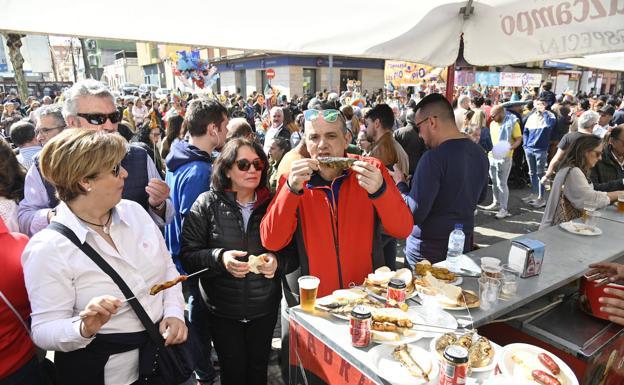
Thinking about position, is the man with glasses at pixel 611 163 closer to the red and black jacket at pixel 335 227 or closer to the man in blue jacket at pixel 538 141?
the man in blue jacket at pixel 538 141

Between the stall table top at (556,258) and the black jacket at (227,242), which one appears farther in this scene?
the black jacket at (227,242)

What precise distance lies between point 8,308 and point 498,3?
11.8ft

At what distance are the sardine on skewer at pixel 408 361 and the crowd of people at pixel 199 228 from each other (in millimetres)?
766

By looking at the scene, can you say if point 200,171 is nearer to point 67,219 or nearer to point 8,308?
point 67,219

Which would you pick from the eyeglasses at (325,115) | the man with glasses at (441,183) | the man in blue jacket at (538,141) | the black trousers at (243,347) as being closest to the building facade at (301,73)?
the man in blue jacket at (538,141)

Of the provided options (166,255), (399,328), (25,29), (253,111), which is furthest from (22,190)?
(253,111)

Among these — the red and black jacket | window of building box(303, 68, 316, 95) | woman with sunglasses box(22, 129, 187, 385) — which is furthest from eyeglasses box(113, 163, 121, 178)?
window of building box(303, 68, 316, 95)

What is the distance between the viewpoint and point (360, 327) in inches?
65.5

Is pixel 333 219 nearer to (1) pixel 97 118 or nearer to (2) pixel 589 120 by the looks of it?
(1) pixel 97 118

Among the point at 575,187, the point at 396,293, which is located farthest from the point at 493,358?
the point at 575,187

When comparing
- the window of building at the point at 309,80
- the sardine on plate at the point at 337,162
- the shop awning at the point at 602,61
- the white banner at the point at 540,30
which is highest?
the window of building at the point at 309,80

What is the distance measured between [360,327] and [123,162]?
207cm

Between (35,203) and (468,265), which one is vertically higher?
(35,203)

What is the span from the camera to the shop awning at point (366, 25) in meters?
2.18
